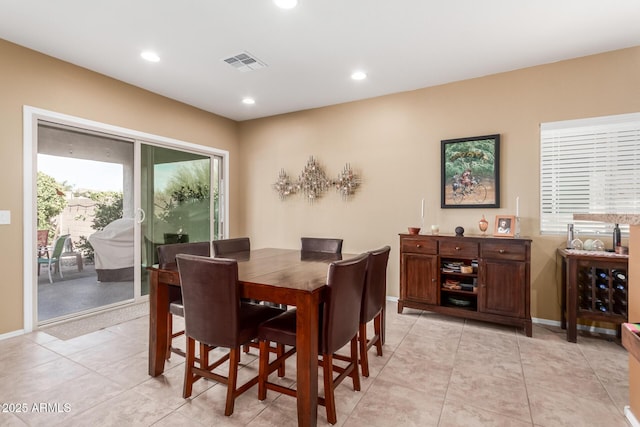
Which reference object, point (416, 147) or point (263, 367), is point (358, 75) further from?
point (263, 367)

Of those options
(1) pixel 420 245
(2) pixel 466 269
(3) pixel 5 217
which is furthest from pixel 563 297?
(3) pixel 5 217

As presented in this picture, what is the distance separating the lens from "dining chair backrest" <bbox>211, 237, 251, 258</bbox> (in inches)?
119

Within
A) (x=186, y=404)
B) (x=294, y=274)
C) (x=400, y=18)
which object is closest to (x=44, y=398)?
(x=186, y=404)

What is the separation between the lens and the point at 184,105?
4.51 metres

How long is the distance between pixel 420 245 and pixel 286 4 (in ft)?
8.60

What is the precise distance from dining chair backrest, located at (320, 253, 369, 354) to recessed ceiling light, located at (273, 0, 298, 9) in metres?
1.94

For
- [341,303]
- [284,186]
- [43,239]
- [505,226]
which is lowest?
[341,303]

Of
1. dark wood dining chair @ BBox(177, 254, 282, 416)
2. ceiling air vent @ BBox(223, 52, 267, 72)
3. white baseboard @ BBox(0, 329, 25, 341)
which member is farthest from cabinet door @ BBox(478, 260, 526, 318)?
white baseboard @ BBox(0, 329, 25, 341)

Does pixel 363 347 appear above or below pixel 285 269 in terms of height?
below

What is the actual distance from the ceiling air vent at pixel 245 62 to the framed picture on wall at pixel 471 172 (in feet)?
7.56

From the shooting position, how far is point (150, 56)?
3.12m

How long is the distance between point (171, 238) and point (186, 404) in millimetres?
2966

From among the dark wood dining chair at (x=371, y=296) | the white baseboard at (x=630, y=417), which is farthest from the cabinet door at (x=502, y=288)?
the dark wood dining chair at (x=371, y=296)

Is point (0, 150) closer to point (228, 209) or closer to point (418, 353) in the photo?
point (228, 209)
